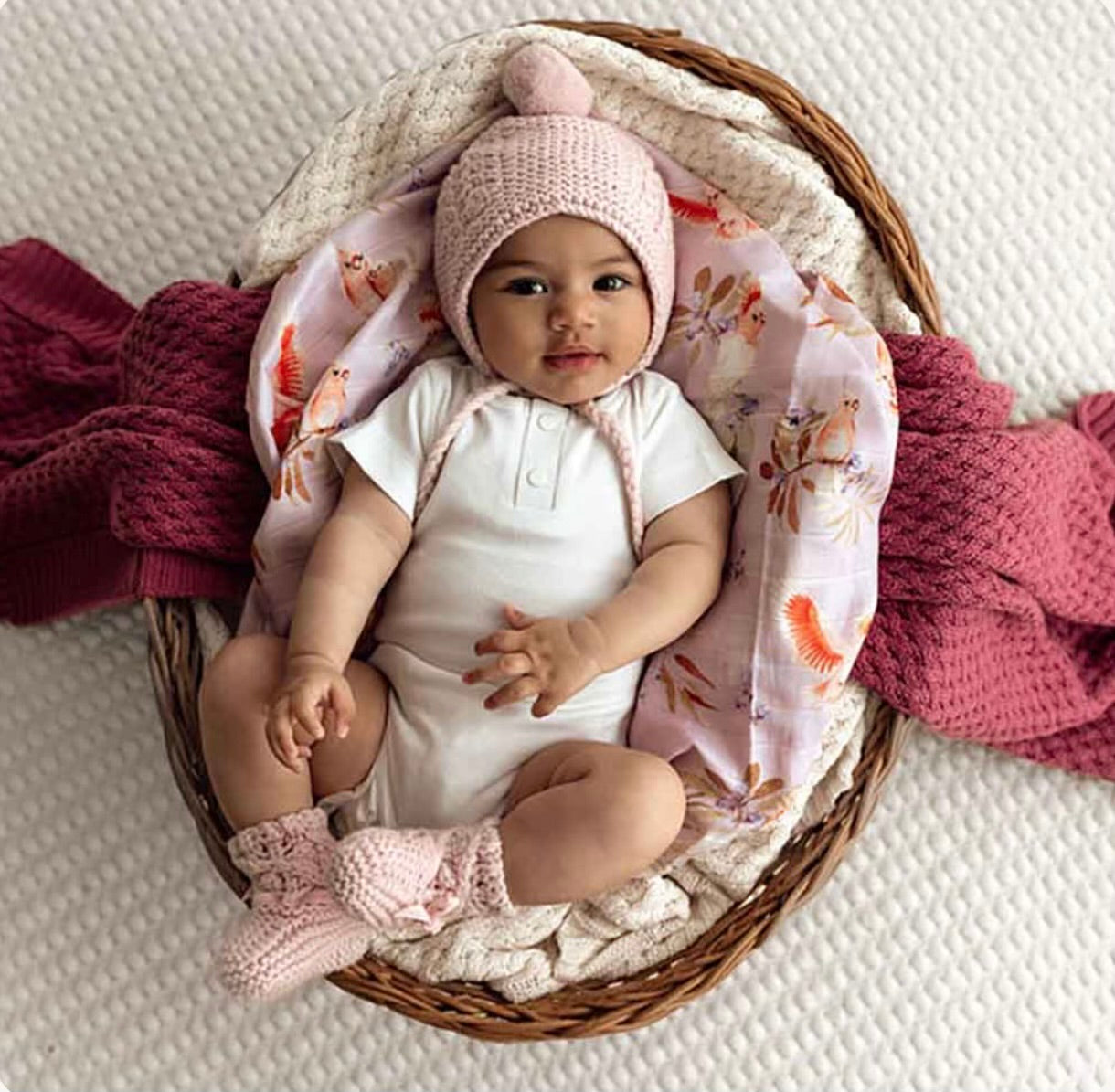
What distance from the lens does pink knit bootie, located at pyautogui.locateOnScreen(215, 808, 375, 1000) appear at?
110 centimetres

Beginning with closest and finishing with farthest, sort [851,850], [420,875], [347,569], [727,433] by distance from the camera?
[420,875] < [347,569] < [727,433] < [851,850]

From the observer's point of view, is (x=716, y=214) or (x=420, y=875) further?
(x=716, y=214)

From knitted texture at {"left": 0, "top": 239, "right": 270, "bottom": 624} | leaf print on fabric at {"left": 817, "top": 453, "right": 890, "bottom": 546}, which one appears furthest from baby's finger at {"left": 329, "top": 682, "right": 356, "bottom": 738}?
leaf print on fabric at {"left": 817, "top": 453, "right": 890, "bottom": 546}

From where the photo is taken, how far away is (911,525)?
124cm

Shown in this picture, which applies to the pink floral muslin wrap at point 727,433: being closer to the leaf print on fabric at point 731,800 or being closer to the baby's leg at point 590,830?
the leaf print on fabric at point 731,800

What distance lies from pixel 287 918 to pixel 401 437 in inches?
16.4

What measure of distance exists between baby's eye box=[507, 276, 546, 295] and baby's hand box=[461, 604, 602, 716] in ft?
0.91

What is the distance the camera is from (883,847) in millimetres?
1426

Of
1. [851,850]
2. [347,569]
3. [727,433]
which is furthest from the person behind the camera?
[851,850]

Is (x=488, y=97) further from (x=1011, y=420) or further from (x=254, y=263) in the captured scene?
(x=1011, y=420)

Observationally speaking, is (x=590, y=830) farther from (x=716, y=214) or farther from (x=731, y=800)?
(x=716, y=214)

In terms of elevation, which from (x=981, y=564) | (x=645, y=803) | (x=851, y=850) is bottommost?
(x=851, y=850)

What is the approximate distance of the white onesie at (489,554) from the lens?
3.94 ft

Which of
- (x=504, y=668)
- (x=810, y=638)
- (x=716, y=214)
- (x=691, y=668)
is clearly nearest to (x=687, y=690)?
(x=691, y=668)
